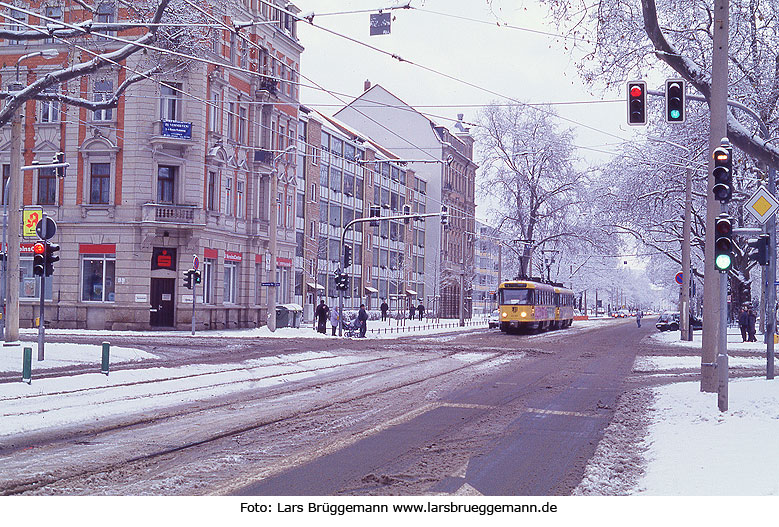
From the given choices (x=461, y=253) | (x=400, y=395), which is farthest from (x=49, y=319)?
(x=461, y=253)

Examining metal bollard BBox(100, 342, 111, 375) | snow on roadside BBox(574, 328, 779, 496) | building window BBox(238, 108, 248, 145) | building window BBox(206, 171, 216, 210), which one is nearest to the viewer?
snow on roadside BBox(574, 328, 779, 496)

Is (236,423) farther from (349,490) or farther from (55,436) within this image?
(349,490)

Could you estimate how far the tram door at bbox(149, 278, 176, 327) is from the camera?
4428cm

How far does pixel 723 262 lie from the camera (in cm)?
1347

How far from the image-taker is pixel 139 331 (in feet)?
141

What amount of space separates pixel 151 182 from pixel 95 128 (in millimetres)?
3874

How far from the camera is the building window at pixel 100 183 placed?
44.2 metres

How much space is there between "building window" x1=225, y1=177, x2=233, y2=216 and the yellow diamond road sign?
35.6m

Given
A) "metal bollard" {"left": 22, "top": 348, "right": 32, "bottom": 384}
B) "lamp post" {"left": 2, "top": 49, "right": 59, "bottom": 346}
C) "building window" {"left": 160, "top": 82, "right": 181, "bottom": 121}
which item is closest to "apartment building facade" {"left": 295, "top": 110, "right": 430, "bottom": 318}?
"building window" {"left": 160, "top": 82, "right": 181, "bottom": 121}

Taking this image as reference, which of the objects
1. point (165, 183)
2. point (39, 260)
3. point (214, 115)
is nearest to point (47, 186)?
point (165, 183)

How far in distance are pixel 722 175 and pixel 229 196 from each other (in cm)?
3685

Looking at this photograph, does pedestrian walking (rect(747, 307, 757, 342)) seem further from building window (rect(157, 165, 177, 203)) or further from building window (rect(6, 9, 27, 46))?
building window (rect(6, 9, 27, 46))

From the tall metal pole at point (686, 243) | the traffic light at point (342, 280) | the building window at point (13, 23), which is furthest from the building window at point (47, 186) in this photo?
the tall metal pole at point (686, 243)
